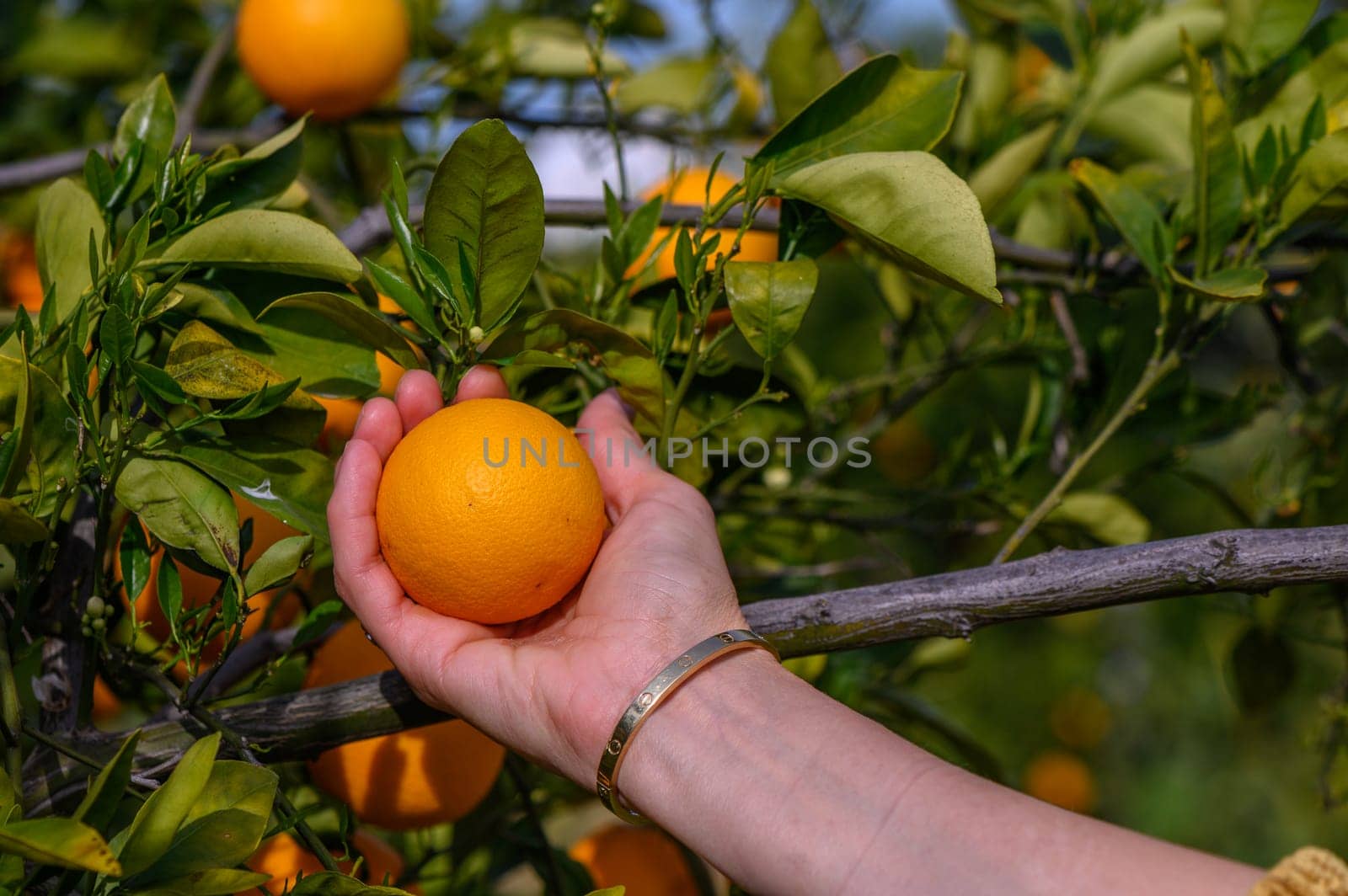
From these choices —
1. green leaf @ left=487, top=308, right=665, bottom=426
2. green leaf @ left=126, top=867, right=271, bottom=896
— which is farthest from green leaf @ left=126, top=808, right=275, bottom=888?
green leaf @ left=487, top=308, right=665, bottom=426

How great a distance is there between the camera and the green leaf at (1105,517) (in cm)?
110

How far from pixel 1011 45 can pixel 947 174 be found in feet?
2.33

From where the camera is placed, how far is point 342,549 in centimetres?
77

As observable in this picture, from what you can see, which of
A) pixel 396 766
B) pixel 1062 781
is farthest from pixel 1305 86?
pixel 1062 781

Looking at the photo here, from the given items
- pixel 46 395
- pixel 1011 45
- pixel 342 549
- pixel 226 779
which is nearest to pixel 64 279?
pixel 46 395

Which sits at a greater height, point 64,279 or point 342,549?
point 64,279

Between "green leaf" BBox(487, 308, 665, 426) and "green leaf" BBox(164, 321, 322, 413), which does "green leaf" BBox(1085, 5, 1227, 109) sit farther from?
"green leaf" BBox(164, 321, 322, 413)

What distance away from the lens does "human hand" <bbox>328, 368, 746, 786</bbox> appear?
0.76 metres

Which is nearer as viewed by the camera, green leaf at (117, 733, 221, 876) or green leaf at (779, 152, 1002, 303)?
green leaf at (117, 733, 221, 876)

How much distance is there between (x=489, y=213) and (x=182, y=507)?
0.29 m

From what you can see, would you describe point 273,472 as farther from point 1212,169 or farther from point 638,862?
point 1212,169

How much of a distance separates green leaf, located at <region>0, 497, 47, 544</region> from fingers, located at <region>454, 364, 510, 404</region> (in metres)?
0.28

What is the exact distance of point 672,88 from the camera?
1.41 m

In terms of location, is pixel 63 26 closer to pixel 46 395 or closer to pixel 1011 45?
pixel 46 395
